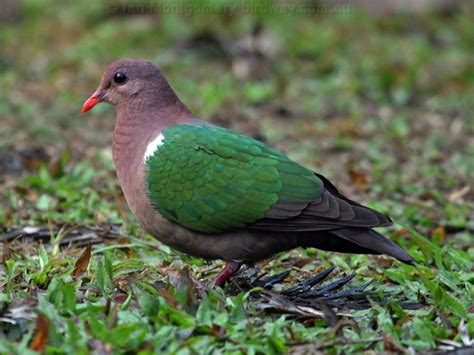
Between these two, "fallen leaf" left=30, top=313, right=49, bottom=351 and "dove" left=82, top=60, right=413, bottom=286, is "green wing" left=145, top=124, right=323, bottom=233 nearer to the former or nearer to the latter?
"dove" left=82, top=60, right=413, bottom=286

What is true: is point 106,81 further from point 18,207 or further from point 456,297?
point 456,297

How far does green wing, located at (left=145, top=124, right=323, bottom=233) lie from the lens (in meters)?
4.41

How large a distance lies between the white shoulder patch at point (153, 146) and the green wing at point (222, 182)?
0.10 feet

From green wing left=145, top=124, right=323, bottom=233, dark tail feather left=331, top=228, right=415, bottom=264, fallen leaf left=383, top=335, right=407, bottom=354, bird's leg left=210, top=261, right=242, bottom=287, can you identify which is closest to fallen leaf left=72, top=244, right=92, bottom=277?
Result: green wing left=145, top=124, right=323, bottom=233

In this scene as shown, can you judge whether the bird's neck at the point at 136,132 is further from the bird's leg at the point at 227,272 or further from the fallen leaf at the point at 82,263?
the bird's leg at the point at 227,272

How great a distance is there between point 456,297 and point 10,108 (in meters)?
5.03

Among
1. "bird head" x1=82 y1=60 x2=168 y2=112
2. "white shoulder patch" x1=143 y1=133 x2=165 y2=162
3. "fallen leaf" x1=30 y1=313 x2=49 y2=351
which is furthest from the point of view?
"bird head" x1=82 y1=60 x2=168 y2=112

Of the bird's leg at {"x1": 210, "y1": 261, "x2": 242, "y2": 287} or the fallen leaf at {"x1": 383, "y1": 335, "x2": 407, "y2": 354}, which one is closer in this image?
the fallen leaf at {"x1": 383, "y1": 335, "x2": 407, "y2": 354}

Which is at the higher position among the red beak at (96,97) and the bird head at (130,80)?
the bird head at (130,80)

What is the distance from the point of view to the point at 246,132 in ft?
27.2

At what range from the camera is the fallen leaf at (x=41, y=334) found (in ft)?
11.9

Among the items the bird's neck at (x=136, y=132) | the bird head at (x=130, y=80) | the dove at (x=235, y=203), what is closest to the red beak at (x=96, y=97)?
the bird head at (x=130, y=80)

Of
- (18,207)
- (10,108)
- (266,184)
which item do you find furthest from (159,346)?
(10,108)

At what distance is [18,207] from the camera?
20.2ft
